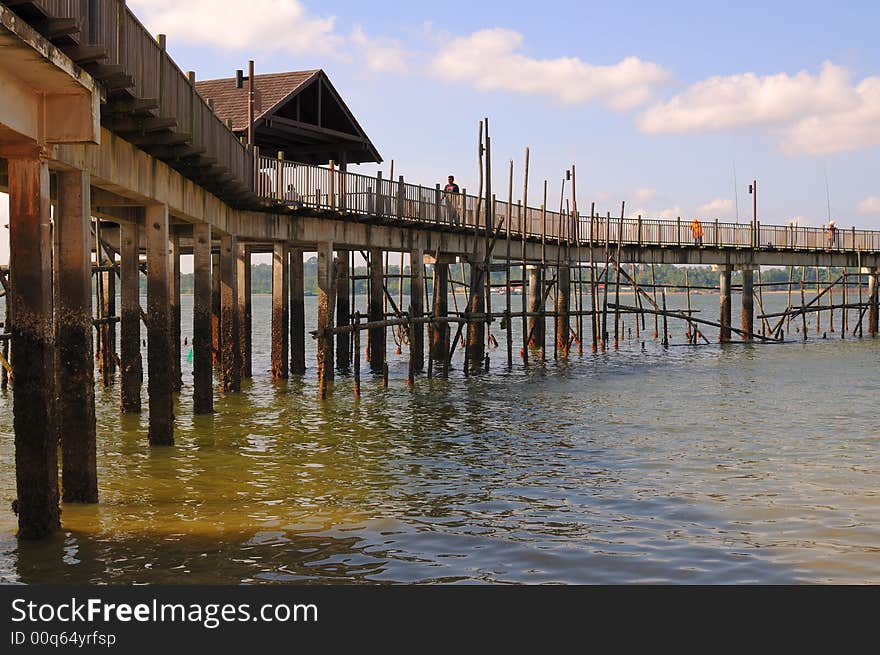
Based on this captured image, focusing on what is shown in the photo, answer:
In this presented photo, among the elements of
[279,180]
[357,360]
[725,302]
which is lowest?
[357,360]

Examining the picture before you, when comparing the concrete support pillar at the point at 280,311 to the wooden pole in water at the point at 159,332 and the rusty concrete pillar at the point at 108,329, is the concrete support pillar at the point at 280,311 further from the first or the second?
the wooden pole in water at the point at 159,332

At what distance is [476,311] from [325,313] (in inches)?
341

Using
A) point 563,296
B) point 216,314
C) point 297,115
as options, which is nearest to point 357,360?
point 216,314

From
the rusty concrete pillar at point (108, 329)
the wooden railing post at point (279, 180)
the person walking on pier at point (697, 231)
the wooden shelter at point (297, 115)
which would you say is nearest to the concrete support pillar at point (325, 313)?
the wooden railing post at point (279, 180)

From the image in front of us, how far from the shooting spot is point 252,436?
19.8 metres

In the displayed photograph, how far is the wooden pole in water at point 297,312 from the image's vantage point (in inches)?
1266

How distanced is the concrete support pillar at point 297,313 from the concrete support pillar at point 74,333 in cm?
1905

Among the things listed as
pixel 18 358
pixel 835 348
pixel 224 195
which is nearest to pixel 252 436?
pixel 224 195

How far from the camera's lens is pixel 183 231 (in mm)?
25672

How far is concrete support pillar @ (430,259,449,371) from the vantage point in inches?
1310

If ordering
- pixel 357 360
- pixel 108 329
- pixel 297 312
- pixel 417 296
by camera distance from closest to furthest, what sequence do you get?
pixel 357 360
pixel 108 329
pixel 297 312
pixel 417 296

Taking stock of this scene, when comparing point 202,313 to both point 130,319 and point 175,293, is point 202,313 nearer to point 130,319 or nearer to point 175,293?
point 130,319

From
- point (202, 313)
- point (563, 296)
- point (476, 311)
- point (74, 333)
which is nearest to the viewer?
point (74, 333)

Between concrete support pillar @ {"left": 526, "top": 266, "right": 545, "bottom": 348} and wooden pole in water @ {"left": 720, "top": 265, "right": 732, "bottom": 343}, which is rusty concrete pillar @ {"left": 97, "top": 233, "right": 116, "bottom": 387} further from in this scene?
wooden pole in water @ {"left": 720, "top": 265, "right": 732, "bottom": 343}
